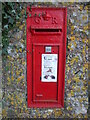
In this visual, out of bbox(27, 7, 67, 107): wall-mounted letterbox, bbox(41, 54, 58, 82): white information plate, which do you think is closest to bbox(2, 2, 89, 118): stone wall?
bbox(27, 7, 67, 107): wall-mounted letterbox

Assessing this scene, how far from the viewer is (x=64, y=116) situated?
2695 millimetres

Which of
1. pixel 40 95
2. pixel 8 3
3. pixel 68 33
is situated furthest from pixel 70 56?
pixel 8 3

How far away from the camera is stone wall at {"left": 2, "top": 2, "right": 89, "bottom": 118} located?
2.47 meters

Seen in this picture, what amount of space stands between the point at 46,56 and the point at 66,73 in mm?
433

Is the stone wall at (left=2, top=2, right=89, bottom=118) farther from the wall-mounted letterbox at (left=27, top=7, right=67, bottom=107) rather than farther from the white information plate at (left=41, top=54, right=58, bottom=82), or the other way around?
the white information plate at (left=41, top=54, right=58, bottom=82)

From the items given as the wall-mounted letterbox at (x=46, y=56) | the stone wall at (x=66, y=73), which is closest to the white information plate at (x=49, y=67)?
the wall-mounted letterbox at (x=46, y=56)

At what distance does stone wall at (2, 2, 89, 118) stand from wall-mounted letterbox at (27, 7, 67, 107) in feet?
0.27

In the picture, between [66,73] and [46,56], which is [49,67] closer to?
[46,56]

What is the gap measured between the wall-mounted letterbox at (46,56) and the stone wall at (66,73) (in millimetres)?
83

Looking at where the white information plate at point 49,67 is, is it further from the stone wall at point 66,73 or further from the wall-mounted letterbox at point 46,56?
the stone wall at point 66,73

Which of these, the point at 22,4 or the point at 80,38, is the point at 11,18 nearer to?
the point at 22,4

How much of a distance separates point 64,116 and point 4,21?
184 cm

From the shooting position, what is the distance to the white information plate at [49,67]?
2.50 m

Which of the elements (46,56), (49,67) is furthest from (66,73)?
(46,56)
